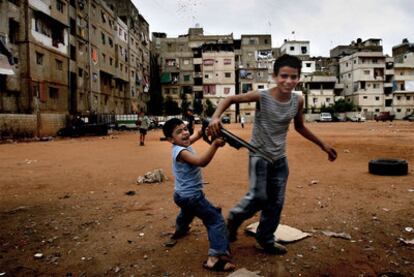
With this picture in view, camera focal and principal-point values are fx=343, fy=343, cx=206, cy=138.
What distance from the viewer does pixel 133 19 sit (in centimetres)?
5478

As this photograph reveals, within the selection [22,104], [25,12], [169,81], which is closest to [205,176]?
[22,104]

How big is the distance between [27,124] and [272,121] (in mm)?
24636

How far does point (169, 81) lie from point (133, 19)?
1626 cm

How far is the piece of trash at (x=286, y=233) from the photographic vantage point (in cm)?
376

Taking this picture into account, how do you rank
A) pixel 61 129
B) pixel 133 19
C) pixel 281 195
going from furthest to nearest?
pixel 133 19
pixel 61 129
pixel 281 195

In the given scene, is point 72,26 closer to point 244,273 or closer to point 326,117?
point 244,273

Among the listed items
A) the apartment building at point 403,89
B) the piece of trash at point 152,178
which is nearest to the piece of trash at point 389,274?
the piece of trash at point 152,178

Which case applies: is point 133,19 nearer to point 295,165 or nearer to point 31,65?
point 31,65

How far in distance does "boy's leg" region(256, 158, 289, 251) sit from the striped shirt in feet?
0.43

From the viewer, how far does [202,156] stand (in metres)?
2.97

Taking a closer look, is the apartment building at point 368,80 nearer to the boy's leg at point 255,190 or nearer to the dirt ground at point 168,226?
the dirt ground at point 168,226

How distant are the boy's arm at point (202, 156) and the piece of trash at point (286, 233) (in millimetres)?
1373

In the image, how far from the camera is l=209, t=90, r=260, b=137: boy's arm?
9.33ft

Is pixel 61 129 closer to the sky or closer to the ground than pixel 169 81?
closer to the ground
